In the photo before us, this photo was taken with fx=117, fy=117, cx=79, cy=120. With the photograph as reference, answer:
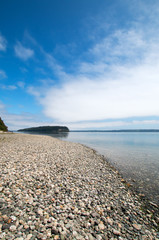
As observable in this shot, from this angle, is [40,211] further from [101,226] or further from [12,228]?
[101,226]

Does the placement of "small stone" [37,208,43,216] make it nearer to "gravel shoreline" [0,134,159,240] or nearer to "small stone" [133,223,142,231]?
"gravel shoreline" [0,134,159,240]

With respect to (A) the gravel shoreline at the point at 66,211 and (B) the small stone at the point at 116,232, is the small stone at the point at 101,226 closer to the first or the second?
(A) the gravel shoreline at the point at 66,211

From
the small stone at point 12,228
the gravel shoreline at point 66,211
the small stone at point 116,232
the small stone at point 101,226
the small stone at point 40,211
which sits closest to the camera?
the small stone at point 12,228

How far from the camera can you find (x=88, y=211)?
5969 mm

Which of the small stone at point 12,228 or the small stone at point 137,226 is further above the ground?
the small stone at point 12,228

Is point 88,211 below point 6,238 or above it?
below

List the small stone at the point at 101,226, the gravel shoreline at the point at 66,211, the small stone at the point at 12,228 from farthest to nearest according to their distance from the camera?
the small stone at the point at 101,226, the gravel shoreline at the point at 66,211, the small stone at the point at 12,228

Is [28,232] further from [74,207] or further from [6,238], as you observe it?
[74,207]

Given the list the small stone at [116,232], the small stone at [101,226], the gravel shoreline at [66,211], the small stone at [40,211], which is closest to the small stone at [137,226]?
the gravel shoreline at [66,211]

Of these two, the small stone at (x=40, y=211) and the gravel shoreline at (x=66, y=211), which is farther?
the small stone at (x=40, y=211)

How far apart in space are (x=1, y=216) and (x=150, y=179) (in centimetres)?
1313

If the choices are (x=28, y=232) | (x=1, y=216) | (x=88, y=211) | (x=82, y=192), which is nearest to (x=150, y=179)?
(x=82, y=192)

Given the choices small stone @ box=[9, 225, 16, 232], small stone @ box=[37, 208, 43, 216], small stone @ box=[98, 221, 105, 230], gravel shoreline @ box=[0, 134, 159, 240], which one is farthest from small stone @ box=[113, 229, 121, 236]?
small stone @ box=[9, 225, 16, 232]

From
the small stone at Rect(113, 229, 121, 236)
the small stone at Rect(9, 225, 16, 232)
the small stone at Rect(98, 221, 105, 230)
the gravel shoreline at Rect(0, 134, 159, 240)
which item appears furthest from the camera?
the small stone at Rect(98, 221, 105, 230)
